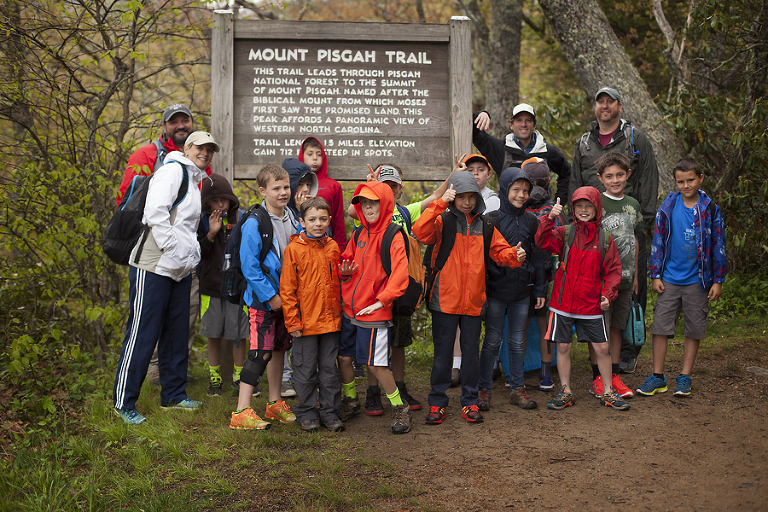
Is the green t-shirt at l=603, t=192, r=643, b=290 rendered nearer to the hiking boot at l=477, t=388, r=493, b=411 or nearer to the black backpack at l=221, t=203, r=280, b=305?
the hiking boot at l=477, t=388, r=493, b=411

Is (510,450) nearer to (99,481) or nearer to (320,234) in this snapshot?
(320,234)

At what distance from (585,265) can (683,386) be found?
4.40ft

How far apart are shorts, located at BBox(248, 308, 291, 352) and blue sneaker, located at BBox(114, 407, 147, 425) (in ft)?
3.55

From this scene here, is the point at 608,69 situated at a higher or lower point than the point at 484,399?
higher

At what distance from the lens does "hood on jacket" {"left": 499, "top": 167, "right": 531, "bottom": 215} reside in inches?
196

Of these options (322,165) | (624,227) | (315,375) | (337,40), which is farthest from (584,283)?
(337,40)

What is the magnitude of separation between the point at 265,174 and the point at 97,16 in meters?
2.70

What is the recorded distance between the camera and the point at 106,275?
6355mm

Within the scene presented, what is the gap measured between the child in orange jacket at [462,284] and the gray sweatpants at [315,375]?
77 centimetres

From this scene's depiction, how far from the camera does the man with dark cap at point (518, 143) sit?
225 inches

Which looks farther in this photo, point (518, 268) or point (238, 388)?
point (238, 388)

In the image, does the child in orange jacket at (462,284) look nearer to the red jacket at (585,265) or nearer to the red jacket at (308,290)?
the red jacket at (585,265)

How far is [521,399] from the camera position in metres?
5.02

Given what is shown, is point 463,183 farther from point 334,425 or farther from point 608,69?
point 608,69
